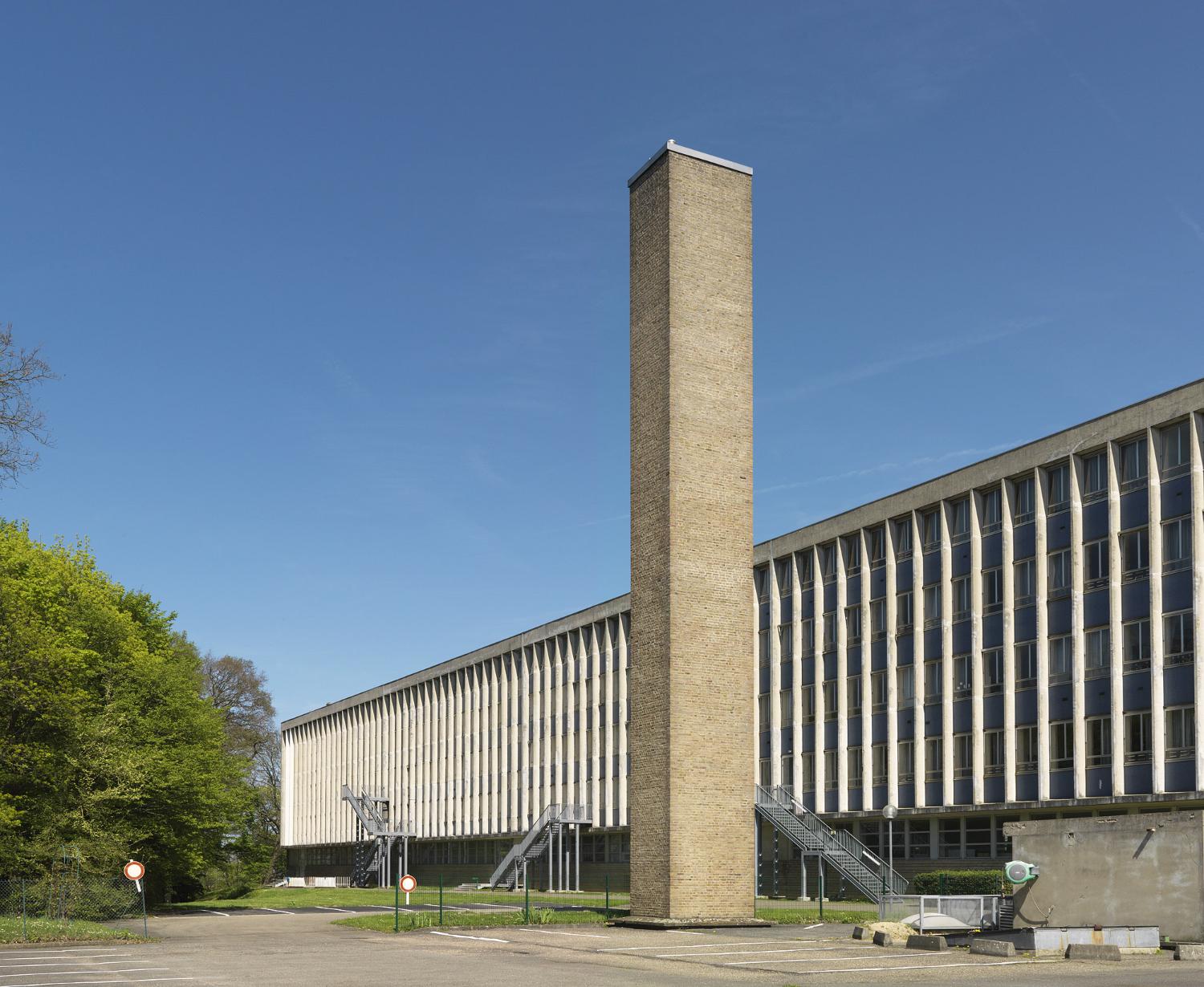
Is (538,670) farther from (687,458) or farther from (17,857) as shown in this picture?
(687,458)

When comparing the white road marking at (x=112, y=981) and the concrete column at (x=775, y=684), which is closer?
the white road marking at (x=112, y=981)

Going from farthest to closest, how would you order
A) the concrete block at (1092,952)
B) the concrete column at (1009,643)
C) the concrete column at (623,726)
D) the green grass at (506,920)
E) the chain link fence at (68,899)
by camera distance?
the concrete column at (623,726), the concrete column at (1009,643), the chain link fence at (68,899), the green grass at (506,920), the concrete block at (1092,952)

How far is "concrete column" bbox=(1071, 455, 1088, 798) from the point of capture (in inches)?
1804

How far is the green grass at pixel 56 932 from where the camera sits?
3375cm

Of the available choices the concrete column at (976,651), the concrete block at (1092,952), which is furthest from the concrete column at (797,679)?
the concrete block at (1092,952)

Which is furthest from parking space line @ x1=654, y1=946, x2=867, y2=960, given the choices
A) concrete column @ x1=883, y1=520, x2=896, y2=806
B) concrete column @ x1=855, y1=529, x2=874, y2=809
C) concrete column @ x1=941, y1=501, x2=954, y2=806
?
concrete column @ x1=855, y1=529, x2=874, y2=809

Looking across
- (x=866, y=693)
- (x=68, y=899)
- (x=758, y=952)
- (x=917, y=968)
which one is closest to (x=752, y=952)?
(x=758, y=952)

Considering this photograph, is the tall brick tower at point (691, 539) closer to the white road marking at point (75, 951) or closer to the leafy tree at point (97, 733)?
the white road marking at point (75, 951)

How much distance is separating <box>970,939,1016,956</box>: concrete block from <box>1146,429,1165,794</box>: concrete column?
16.8 m

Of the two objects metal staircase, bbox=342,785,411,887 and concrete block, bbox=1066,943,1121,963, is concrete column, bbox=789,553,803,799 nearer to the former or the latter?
concrete block, bbox=1066,943,1121,963

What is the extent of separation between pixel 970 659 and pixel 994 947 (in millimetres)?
24545

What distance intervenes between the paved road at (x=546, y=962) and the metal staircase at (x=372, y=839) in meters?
55.4

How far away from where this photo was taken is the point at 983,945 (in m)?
28.3

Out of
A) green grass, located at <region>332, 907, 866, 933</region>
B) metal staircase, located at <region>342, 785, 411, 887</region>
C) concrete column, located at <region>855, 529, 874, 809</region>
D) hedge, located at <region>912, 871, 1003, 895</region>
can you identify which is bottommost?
metal staircase, located at <region>342, 785, 411, 887</region>
